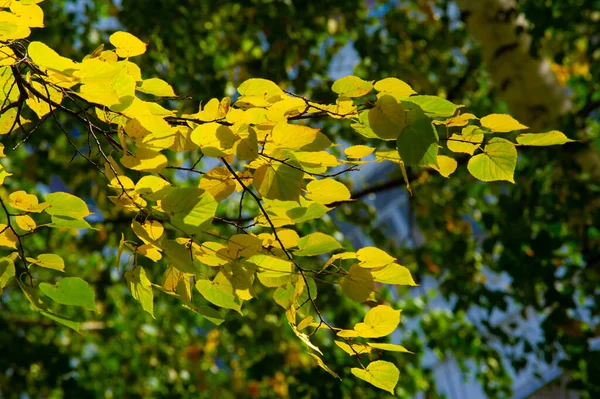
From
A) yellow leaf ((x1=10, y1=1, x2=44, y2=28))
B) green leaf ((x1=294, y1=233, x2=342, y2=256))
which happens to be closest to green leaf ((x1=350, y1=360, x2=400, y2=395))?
green leaf ((x1=294, y1=233, x2=342, y2=256))

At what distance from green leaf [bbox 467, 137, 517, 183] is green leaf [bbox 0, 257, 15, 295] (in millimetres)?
472

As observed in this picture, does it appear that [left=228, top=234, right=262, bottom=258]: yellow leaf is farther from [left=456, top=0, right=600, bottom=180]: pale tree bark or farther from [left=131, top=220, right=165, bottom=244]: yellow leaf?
[left=456, top=0, right=600, bottom=180]: pale tree bark

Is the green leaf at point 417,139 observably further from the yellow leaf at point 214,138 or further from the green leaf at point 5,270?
the green leaf at point 5,270

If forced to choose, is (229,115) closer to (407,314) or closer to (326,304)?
(326,304)

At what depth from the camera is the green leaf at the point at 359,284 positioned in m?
0.65

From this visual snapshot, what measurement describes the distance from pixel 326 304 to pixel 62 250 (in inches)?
52.4

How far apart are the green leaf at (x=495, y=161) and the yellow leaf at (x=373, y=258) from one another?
0.12m

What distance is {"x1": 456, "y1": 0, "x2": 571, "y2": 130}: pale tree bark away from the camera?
2025mm

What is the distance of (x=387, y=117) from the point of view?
1.88 feet

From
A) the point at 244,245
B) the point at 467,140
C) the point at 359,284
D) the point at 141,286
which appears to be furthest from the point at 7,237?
the point at 467,140

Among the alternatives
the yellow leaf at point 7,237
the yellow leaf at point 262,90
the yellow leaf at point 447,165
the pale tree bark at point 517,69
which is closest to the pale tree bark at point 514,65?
the pale tree bark at point 517,69

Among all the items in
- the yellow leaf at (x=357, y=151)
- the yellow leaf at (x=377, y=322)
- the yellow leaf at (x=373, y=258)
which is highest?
the yellow leaf at (x=357, y=151)

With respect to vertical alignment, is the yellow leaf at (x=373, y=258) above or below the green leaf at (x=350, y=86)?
below

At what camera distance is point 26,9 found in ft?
2.13
